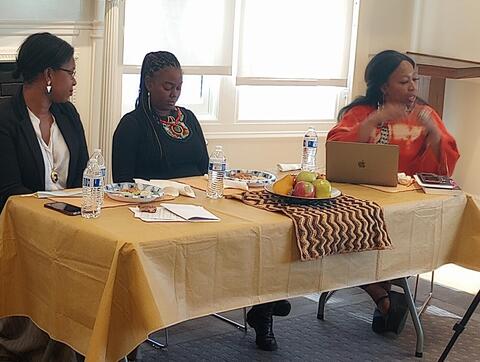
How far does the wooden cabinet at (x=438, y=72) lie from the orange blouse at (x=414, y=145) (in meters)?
1.52

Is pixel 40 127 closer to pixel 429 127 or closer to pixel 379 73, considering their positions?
pixel 379 73

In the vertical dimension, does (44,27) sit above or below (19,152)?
above

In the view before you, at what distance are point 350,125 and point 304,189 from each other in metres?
0.86

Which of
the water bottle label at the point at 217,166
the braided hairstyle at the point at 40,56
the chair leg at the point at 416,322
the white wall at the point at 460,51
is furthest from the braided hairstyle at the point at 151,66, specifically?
the white wall at the point at 460,51

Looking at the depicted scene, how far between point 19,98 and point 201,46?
1.91m

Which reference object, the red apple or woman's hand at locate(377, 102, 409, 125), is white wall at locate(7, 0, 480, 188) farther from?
the red apple

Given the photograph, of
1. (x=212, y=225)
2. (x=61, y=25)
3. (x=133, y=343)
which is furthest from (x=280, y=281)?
(x=61, y=25)

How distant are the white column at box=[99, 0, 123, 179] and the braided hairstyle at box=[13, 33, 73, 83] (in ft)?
4.24

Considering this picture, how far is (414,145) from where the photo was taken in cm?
345

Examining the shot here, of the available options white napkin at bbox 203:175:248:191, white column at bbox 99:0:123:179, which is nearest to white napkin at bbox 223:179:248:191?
white napkin at bbox 203:175:248:191

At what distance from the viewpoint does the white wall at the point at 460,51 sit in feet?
17.2

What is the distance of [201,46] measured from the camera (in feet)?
15.4

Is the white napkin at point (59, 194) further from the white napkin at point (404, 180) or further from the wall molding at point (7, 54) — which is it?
the wall molding at point (7, 54)

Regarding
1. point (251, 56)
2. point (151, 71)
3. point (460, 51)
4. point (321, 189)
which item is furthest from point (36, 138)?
point (460, 51)
